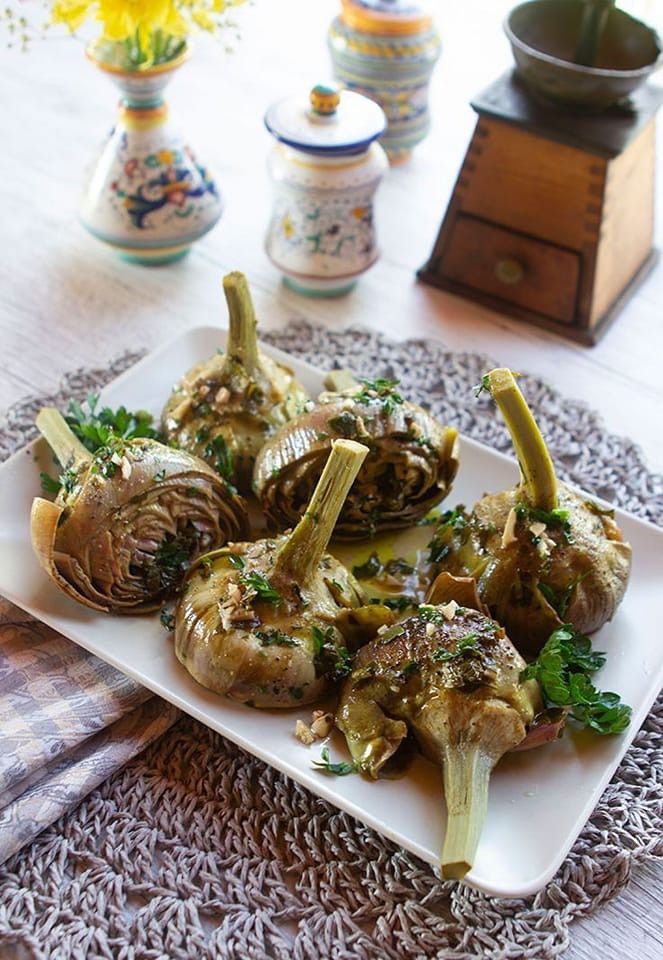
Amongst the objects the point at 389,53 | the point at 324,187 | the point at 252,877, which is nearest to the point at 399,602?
the point at 252,877

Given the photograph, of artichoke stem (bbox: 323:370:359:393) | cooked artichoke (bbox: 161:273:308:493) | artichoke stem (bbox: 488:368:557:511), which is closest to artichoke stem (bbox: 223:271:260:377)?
cooked artichoke (bbox: 161:273:308:493)

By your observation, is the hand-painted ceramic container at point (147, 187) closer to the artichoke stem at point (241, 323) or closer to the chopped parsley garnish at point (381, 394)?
the artichoke stem at point (241, 323)

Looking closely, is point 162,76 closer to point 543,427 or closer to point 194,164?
point 194,164

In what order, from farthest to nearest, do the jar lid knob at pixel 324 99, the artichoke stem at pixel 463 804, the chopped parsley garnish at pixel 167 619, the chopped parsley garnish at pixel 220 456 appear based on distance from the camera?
the jar lid knob at pixel 324 99, the chopped parsley garnish at pixel 220 456, the chopped parsley garnish at pixel 167 619, the artichoke stem at pixel 463 804

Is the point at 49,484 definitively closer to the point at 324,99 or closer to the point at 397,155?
the point at 324,99

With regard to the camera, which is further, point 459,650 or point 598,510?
point 598,510

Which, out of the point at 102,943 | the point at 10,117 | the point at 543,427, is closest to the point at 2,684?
the point at 102,943

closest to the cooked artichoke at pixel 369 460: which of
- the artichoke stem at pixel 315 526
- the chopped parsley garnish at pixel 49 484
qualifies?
the artichoke stem at pixel 315 526
